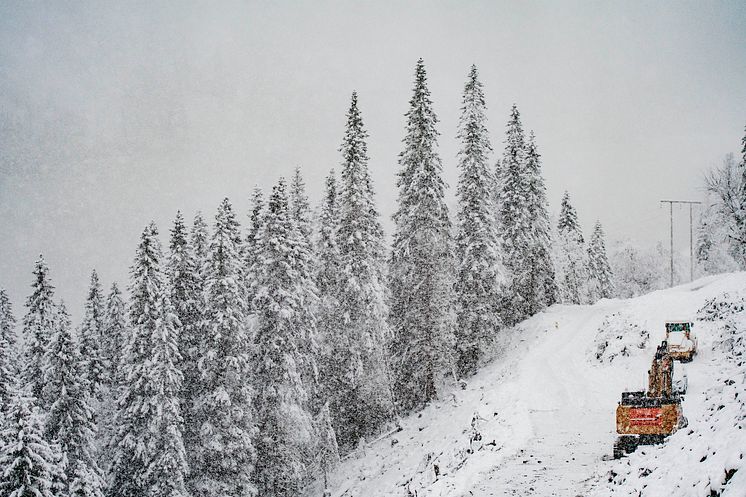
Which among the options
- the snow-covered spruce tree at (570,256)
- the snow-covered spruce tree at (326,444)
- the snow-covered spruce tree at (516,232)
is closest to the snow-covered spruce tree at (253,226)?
the snow-covered spruce tree at (326,444)

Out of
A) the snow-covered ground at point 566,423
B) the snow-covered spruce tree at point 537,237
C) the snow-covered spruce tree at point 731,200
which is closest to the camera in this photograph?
the snow-covered ground at point 566,423

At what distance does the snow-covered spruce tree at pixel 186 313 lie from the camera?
31.3 m

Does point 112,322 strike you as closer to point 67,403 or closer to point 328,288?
point 67,403

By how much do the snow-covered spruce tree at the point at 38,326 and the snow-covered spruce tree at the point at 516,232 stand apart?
31510 mm

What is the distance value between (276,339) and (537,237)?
2317 cm

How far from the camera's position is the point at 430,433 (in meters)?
26.5

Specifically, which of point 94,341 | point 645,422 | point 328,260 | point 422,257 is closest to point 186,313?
point 328,260

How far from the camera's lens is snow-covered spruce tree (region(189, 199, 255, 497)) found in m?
28.7

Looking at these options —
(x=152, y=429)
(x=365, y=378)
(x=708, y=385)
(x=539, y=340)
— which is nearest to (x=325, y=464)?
(x=365, y=378)

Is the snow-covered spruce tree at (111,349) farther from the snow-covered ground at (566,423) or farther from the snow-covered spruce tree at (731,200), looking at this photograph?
the snow-covered spruce tree at (731,200)

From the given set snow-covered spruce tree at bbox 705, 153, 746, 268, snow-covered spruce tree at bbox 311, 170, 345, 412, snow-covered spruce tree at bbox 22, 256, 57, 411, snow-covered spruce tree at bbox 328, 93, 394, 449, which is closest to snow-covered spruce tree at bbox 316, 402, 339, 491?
snow-covered spruce tree at bbox 311, 170, 345, 412

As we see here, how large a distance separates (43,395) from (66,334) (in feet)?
15.8

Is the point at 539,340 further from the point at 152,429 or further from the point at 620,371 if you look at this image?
the point at 152,429

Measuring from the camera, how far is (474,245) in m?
34.9
